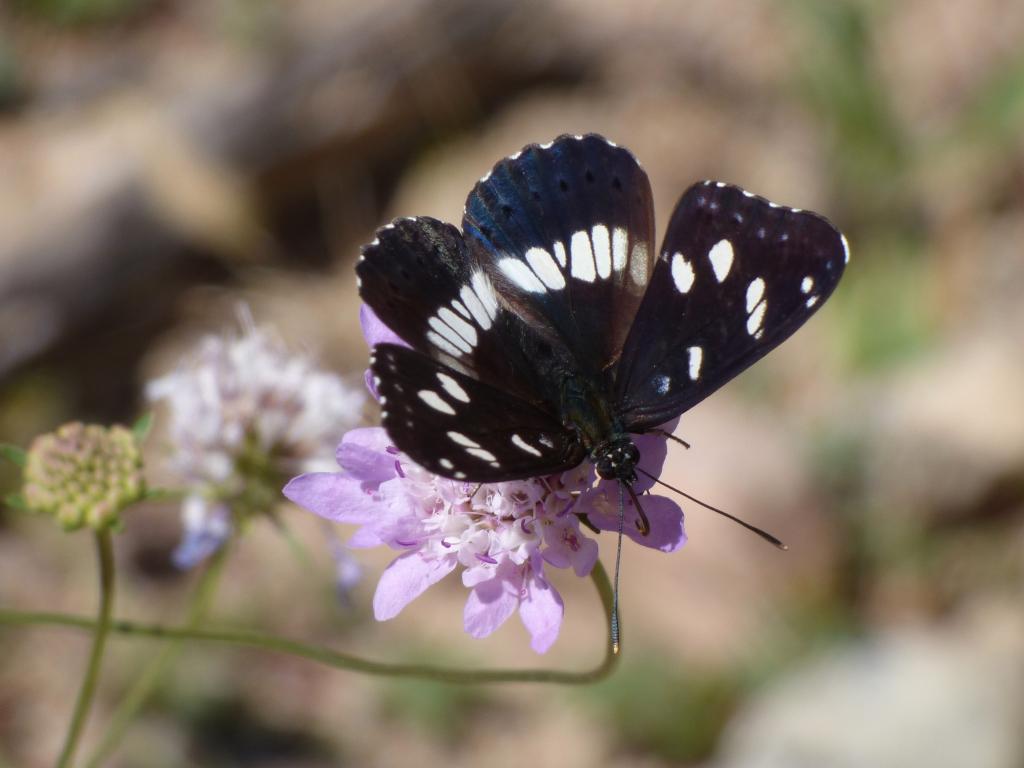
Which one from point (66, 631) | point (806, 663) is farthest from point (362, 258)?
point (66, 631)

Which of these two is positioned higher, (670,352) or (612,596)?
(670,352)

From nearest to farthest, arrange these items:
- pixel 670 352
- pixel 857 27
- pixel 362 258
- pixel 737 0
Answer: pixel 362 258 < pixel 670 352 < pixel 857 27 < pixel 737 0

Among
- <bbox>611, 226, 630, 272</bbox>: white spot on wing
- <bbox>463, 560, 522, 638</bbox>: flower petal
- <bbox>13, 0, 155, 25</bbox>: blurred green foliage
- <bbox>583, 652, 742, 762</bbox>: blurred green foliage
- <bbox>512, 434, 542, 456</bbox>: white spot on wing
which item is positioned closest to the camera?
<bbox>512, 434, 542, 456</bbox>: white spot on wing

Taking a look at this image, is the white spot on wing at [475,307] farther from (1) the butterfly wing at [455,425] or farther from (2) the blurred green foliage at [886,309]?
(2) the blurred green foliage at [886,309]

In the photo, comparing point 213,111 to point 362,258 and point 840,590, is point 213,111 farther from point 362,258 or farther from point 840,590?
point 362,258

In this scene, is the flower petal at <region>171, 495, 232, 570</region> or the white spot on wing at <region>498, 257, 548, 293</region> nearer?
the white spot on wing at <region>498, 257, 548, 293</region>

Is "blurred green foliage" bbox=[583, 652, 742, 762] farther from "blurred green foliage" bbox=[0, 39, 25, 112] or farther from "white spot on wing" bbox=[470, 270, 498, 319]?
"blurred green foliage" bbox=[0, 39, 25, 112]

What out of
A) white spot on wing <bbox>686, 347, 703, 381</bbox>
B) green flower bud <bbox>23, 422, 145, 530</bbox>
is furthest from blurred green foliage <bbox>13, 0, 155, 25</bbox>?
white spot on wing <bbox>686, 347, 703, 381</bbox>

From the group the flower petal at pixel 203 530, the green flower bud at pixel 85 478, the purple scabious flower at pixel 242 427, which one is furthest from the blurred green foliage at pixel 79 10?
the green flower bud at pixel 85 478
